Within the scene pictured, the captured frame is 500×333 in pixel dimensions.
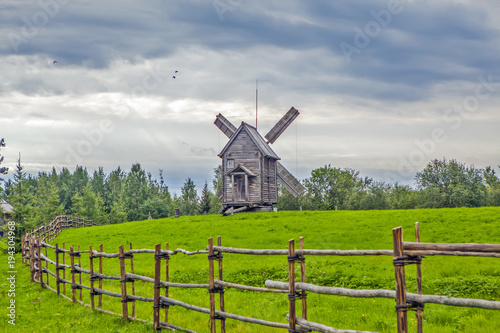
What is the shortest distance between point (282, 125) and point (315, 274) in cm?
3799

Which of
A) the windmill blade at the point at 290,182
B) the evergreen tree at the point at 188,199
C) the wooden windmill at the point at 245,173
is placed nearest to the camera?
the wooden windmill at the point at 245,173

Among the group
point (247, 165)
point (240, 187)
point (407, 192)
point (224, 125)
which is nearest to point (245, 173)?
point (247, 165)

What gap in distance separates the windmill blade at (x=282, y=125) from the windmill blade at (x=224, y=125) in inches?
173

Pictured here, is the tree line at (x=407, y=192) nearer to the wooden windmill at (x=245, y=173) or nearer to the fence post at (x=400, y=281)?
the wooden windmill at (x=245, y=173)

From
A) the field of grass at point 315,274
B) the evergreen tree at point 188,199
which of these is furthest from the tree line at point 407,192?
the field of grass at point 315,274

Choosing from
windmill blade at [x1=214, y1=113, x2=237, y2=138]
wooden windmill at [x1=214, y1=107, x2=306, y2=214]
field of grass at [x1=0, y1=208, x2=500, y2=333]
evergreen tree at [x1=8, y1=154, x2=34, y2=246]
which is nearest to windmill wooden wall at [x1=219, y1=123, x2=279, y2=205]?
wooden windmill at [x1=214, y1=107, x2=306, y2=214]

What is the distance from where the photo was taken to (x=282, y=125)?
54.8 meters

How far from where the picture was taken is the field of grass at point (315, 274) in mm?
11391

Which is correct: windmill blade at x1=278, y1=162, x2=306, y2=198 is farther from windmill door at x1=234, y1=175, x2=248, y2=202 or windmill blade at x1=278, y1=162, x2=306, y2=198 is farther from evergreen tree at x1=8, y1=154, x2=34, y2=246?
evergreen tree at x1=8, y1=154, x2=34, y2=246

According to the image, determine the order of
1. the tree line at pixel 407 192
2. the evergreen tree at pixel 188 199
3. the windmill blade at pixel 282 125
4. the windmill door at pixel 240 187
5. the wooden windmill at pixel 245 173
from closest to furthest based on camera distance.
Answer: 1. the wooden windmill at pixel 245 173
2. the windmill door at pixel 240 187
3. the windmill blade at pixel 282 125
4. the tree line at pixel 407 192
5. the evergreen tree at pixel 188 199

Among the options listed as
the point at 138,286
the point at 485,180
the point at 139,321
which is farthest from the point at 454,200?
the point at 139,321

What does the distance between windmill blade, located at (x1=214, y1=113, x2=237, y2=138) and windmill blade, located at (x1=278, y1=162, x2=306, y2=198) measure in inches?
270

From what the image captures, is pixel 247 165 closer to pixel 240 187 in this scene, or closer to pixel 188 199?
pixel 240 187

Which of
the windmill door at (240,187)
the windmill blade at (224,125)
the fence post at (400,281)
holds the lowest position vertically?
the fence post at (400,281)
